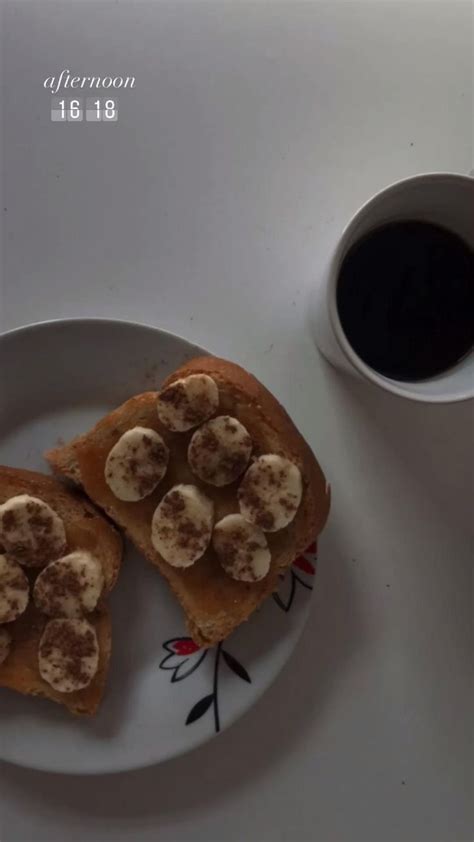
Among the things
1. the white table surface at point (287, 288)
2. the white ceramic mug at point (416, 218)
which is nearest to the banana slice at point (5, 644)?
the white table surface at point (287, 288)

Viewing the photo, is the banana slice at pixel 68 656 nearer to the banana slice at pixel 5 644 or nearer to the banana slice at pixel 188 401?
the banana slice at pixel 5 644

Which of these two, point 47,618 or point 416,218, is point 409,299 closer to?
point 416,218

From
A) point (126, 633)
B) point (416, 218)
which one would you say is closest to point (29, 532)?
point (126, 633)

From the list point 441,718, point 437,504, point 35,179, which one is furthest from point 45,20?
point 441,718

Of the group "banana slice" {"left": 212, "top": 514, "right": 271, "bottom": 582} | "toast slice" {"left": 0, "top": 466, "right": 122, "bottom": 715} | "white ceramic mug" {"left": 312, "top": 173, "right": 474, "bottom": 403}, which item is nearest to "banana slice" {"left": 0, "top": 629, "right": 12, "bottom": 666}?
"toast slice" {"left": 0, "top": 466, "right": 122, "bottom": 715}

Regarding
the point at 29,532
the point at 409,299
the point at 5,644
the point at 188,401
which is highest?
the point at 409,299

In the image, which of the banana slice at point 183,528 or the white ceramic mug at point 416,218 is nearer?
the white ceramic mug at point 416,218
